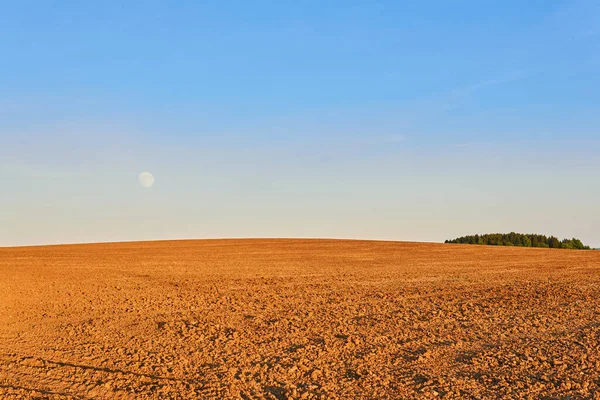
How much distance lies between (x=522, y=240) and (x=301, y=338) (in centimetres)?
6436

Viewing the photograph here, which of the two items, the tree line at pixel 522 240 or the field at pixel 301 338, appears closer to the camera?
the field at pixel 301 338

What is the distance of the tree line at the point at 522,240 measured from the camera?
6197 centimetres

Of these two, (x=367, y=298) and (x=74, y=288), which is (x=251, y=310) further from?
(x=74, y=288)

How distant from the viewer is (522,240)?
6631 centimetres

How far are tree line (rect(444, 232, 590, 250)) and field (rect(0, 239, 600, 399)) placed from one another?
46.4 m

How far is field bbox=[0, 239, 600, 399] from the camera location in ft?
21.8

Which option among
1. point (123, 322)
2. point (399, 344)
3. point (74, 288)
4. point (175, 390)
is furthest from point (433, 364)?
point (74, 288)

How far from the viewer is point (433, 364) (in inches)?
293

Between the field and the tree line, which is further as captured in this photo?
the tree line

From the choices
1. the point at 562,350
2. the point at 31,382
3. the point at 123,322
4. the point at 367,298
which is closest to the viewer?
the point at 31,382

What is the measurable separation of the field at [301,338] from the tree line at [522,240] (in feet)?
152

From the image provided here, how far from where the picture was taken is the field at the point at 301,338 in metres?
6.63

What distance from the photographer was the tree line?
6197 cm

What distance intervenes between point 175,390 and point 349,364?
249cm
